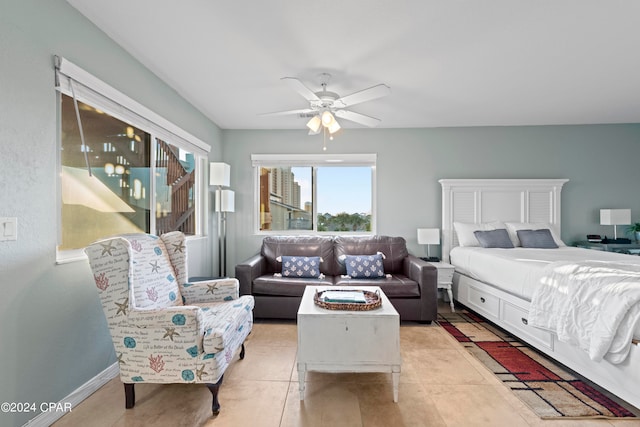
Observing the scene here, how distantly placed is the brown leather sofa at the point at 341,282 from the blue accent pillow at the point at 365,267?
0.10 m

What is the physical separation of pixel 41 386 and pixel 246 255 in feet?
9.83

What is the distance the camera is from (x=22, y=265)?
5.37ft

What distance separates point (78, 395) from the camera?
1946 millimetres

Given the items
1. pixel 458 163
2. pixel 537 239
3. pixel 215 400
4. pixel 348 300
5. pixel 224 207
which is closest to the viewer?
pixel 215 400

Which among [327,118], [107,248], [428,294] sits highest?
[327,118]

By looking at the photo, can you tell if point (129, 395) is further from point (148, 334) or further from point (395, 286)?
point (395, 286)

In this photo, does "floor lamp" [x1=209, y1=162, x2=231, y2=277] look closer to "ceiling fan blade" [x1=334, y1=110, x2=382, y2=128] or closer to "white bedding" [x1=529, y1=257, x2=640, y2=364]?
"ceiling fan blade" [x1=334, y1=110, x2=382, y2=128]

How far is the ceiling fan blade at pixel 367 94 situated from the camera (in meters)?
2.54

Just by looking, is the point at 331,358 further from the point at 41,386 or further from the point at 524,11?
the point at 524,11

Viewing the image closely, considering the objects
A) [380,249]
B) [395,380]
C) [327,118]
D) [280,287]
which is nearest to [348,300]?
[395,380]

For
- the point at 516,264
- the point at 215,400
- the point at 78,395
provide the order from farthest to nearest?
the point at 516,264 → the point at 78,395 → the point at 215,400

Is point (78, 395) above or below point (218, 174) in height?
below

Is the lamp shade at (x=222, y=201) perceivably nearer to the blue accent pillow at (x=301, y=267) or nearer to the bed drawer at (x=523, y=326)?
the blue accent pillow at (x=301, y=267)

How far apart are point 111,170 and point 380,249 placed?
300 centimetres
